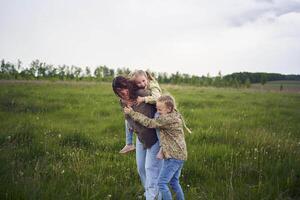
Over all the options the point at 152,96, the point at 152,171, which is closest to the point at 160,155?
the point at 152,171

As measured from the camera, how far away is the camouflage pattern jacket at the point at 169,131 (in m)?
3.33

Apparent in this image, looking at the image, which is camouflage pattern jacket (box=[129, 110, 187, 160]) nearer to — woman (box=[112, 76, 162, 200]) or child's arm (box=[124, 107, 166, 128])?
child's arm (box=[124, 107, 166, 128])

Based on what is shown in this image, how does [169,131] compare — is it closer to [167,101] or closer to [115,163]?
[167,101]

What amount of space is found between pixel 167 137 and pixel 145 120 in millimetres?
313

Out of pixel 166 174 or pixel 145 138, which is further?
pixel 145 138

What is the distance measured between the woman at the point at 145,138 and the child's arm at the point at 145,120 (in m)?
0.13

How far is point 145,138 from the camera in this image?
347cm

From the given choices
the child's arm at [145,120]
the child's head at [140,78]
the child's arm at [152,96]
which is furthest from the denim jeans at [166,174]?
the child's head at [140,78]

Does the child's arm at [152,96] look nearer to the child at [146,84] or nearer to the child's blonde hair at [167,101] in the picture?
the child at [146,84]

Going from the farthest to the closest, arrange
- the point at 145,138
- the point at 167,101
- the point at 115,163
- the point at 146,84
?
the point at 115,163, the point at 146,84, the point at 145,138, the point at 167,101

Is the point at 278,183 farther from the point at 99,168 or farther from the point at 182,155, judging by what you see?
the point at 99,168

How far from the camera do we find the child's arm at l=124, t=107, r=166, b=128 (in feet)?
10.9

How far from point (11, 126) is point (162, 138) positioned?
200 inches

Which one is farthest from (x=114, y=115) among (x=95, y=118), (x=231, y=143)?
(x=231, y=143)
